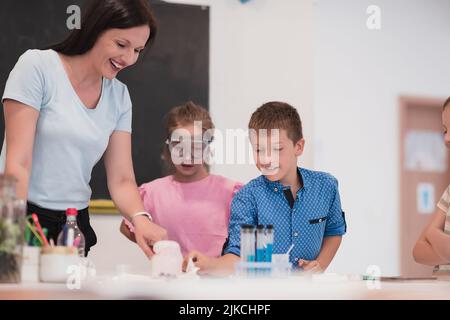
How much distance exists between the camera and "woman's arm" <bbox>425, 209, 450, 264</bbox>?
1.77 metres

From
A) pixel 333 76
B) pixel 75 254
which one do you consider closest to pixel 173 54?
pixel 333 76

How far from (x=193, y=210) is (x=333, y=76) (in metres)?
1.65

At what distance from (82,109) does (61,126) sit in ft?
0.20

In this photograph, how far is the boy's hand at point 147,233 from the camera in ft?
5.12

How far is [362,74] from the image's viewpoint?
3.63 meters

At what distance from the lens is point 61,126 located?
161 centimetres

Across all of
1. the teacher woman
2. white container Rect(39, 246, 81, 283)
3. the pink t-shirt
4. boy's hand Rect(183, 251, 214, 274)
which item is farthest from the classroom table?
the pink t-shirt

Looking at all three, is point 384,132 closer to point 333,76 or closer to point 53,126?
point 333,76

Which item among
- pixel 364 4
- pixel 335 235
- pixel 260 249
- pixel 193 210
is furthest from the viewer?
pixel 364 4

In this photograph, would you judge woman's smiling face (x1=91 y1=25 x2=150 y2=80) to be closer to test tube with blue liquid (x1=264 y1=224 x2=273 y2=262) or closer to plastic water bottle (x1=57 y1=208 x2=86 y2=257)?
plastic water bottle (x1=57 y1=208 x2=86 y2=257)

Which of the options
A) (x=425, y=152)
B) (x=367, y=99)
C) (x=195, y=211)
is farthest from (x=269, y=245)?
(x=425, y=152)

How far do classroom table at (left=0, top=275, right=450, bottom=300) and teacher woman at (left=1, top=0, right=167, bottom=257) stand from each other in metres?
0.45

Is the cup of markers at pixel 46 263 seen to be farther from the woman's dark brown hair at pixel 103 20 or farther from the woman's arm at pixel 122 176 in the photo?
the woman's dark brown hair at pixel 103 20

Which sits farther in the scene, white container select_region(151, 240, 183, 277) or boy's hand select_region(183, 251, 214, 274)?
boy's hand select_region(183, 251, 214, 274)
